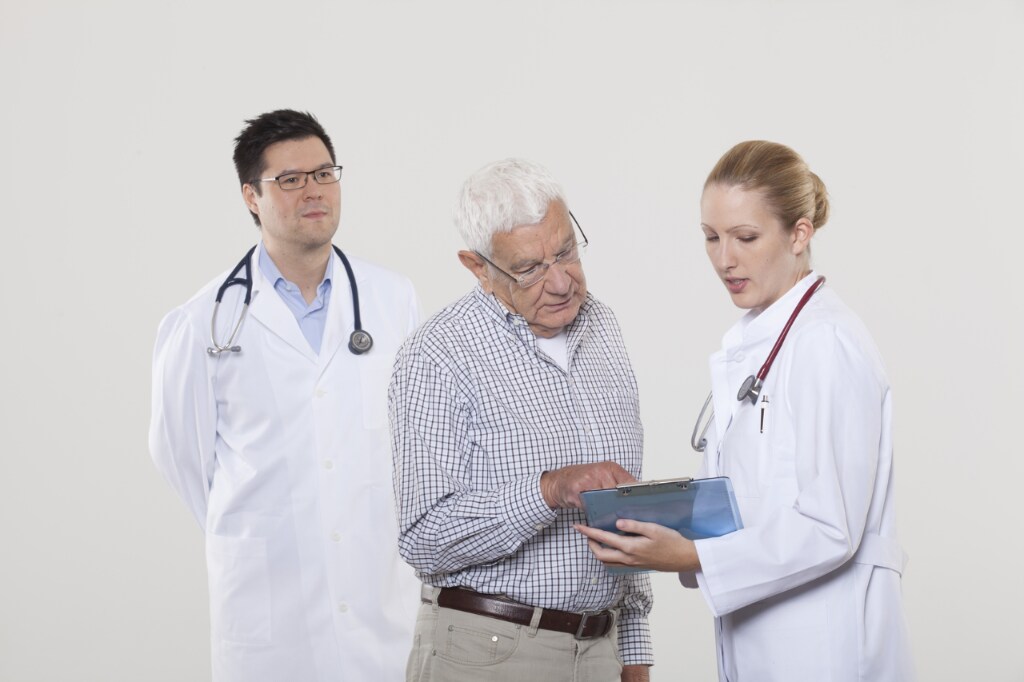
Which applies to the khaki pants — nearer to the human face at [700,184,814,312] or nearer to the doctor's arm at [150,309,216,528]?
the human face at [700,184,814,312]

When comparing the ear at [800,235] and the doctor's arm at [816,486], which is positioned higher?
the ear at [800,235]

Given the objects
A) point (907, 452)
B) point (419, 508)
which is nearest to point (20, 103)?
point (419, 508)

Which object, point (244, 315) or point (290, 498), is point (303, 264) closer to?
point (244, 315)

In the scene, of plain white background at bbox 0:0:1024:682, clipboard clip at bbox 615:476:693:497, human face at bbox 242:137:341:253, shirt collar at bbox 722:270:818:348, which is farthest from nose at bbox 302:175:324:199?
clipboard clip at bbox 615:476:693:497

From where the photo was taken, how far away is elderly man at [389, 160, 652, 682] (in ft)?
5.95

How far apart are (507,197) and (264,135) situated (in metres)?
1.16

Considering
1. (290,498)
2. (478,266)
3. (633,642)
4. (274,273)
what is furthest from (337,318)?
(633,642)

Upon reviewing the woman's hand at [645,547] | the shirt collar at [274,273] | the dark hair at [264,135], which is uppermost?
the dark hair at [264,135]

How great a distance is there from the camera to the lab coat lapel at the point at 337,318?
2.72m

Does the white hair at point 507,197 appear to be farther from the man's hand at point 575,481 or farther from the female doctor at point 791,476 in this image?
the man's hand at point 575,481

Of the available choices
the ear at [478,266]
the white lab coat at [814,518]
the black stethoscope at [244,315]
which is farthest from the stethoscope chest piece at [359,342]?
the white lab coat at [814,518]

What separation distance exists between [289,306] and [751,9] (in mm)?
2263

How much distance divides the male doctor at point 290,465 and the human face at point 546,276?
2.74 feet

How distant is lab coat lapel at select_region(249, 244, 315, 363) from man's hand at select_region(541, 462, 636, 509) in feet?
3.75
